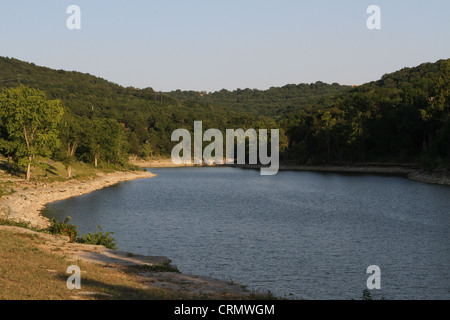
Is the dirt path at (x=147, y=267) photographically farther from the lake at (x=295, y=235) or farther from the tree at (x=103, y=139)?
the tree at (x=103, y=139)

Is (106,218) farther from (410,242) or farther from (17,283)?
(17,283)

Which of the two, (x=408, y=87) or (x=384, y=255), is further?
(x=408, y=87)

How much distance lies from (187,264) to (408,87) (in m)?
119

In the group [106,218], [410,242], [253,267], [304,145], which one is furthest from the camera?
[304,145]

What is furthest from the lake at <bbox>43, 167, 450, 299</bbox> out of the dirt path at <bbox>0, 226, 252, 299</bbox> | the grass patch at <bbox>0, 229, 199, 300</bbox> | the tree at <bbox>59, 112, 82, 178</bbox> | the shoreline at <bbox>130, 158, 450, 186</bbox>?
the tree at <bbox>59, 112, 82, 178</bbox>

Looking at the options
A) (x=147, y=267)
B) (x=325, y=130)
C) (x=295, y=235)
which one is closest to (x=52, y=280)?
(x=147, y=267)

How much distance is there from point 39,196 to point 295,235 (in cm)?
3586

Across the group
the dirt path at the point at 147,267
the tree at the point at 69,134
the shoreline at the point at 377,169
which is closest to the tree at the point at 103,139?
the tree at the point at 69,134

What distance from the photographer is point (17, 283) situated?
1853cm

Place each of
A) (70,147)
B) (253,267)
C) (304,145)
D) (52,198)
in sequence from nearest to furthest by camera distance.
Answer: (253,267) → (52,198) → (70,147) → (304,145)

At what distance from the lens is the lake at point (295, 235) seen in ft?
93.1

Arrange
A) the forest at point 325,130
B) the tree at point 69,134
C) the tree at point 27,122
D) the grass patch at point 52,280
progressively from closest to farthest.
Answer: the grass patch at point 52,280
the tree at point 27,122
the forest at point 325,130
the tree at point 69,134

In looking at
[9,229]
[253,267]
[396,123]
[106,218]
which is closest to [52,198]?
[106,218]

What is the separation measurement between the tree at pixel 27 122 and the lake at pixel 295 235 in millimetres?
9776
